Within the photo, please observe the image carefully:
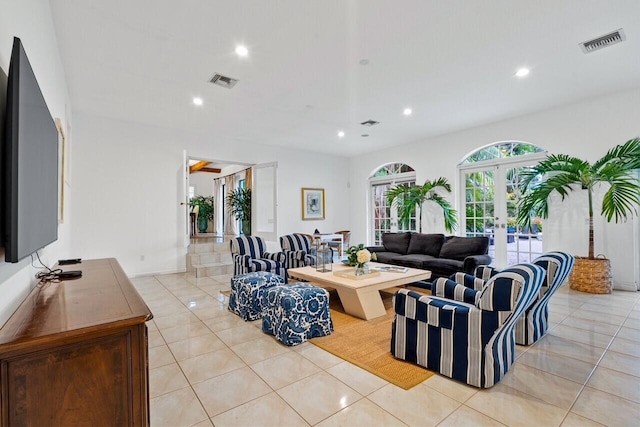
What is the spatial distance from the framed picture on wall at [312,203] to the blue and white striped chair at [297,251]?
2315 mm

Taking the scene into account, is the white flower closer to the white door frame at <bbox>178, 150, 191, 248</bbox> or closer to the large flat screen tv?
the large flat screen tv

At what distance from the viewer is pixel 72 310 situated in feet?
4.59

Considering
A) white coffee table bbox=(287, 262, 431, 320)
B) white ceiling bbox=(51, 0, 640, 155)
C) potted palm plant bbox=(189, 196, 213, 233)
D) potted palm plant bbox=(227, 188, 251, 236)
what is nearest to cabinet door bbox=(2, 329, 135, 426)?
white coffee table bbox=(287, 262, 431, 320)

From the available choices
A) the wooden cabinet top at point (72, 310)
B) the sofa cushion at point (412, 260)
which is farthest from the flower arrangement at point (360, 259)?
the wooden cabinet top at point (72, 310)

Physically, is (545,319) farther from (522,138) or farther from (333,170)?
(333,170)

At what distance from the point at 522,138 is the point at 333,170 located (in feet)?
14.8

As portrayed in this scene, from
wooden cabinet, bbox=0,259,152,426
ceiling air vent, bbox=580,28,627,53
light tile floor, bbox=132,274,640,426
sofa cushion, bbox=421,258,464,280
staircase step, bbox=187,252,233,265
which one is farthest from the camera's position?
staircase step, bbox=187,252,233,265

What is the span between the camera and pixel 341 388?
2.13 meters

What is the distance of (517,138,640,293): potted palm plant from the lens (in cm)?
436

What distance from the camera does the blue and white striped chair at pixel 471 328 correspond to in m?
1.97

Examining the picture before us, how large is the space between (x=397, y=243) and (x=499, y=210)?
2.01m

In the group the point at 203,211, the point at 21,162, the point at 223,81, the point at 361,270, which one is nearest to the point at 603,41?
the point at 361,270

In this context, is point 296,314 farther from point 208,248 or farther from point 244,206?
point 244,206

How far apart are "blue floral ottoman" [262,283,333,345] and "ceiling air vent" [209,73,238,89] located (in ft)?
8.81
